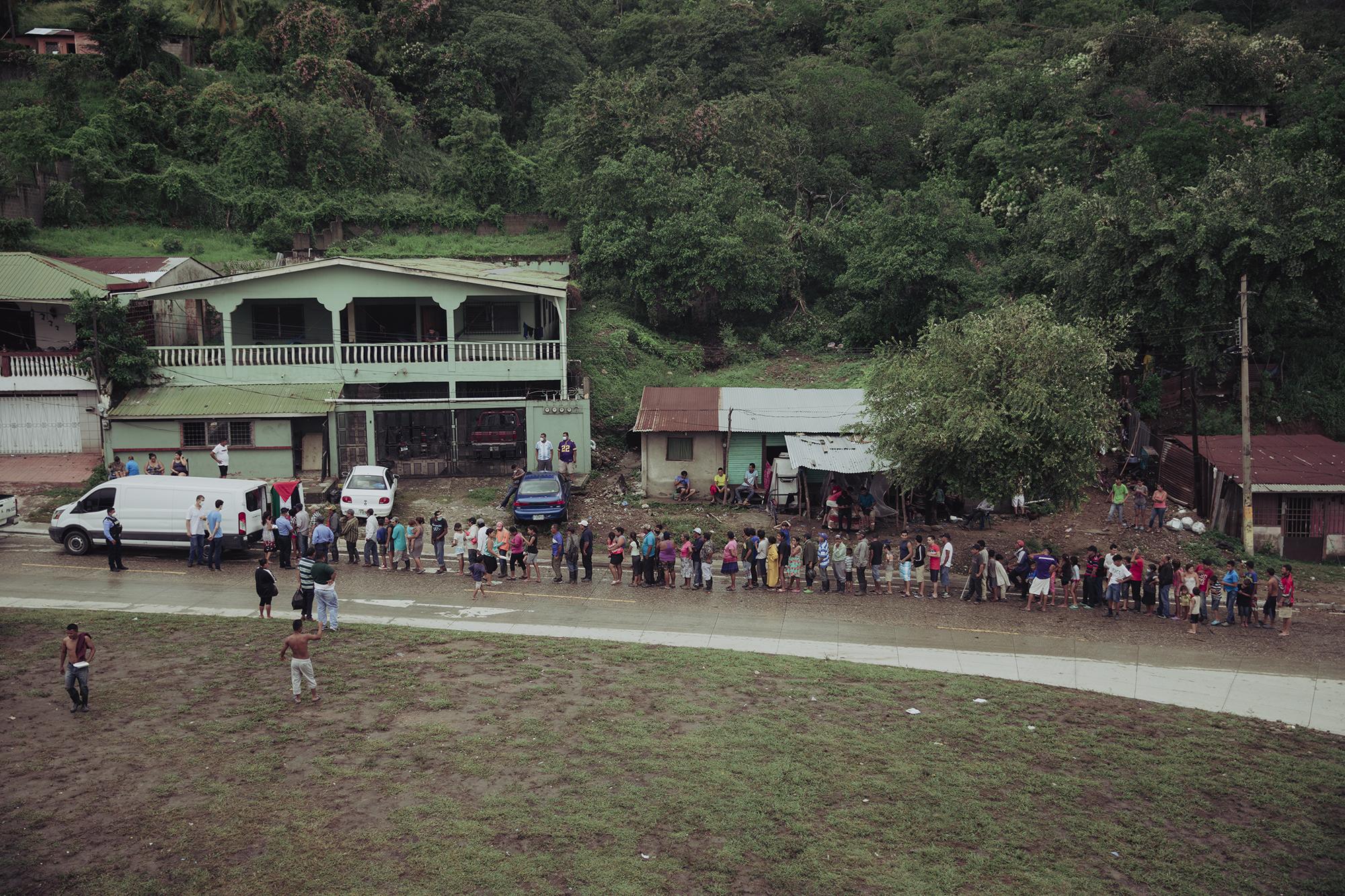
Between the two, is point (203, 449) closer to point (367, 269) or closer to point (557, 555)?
point (367, 269)

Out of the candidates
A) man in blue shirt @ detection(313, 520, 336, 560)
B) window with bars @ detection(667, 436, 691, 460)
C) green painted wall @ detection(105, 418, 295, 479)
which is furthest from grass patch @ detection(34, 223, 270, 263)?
man in blue shirt @ detection(313, 520, 336, 560)

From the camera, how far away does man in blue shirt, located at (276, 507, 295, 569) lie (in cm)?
2306

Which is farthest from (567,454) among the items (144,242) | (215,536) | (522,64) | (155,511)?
(522,64)

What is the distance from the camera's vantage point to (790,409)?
3111cm

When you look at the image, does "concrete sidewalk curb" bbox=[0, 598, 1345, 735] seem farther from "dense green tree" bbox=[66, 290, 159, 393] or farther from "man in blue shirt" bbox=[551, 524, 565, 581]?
"dense green tree" bbox=[66, 290, 159, 393]

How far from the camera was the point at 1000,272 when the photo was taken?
38.0 meters

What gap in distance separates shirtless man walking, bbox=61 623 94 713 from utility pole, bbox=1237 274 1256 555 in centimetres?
2593

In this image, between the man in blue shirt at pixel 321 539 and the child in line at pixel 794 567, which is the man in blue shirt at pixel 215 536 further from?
the child in line at pixel 794 567

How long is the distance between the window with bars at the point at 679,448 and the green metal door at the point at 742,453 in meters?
1.18

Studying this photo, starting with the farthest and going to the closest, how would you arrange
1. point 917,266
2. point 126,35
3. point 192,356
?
point 126,35
point 917,266
point 192,356

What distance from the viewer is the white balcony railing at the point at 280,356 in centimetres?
3138

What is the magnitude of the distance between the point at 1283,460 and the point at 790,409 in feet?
44.8

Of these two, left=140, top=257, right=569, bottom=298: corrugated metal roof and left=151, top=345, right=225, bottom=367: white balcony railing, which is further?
left=151, top=345, right=225, bottom=367: white balcony railing

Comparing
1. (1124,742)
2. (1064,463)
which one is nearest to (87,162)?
(1064,463)
